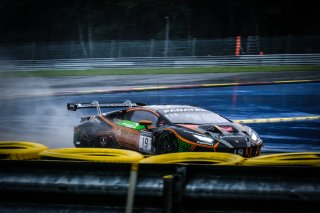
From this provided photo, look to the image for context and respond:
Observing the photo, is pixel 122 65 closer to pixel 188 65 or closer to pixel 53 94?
pixel 188 65

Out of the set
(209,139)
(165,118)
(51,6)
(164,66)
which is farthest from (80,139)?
(51,6)

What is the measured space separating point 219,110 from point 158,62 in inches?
660

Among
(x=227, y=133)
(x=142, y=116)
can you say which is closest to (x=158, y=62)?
(x=142, y=116)

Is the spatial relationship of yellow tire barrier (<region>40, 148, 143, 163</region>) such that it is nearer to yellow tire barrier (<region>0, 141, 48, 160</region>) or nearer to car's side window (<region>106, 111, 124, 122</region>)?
yellow tire barrier (<region>0, 141, 48, 160</region>)

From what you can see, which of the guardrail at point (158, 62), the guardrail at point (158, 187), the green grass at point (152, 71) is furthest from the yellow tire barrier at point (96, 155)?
the guardrail at point (158, 62)

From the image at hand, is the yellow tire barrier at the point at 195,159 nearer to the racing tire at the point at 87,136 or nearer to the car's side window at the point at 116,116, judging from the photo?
the car's side window at the point at 116,116

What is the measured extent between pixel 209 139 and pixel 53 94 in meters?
14.1

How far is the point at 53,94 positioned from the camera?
2120cm

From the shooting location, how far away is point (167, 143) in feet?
27.6

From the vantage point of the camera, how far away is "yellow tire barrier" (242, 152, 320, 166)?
4.06 m

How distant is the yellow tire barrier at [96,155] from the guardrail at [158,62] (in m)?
25.5

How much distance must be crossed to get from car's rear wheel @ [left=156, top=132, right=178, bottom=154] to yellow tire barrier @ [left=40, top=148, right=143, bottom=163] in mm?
3451

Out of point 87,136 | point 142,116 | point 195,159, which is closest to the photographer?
point 195,159

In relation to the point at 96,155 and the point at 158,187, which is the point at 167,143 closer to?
the point at 96,155
